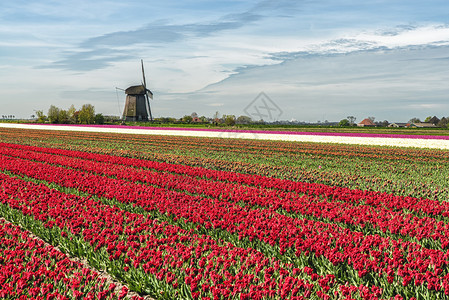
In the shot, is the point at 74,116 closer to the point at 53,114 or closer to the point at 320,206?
the point at 53,114

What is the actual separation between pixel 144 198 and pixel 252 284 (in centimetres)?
623

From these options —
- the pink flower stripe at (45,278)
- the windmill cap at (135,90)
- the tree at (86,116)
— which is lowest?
the pink flower stripe at (45,278)

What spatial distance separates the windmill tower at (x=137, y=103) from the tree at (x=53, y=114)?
28116mm

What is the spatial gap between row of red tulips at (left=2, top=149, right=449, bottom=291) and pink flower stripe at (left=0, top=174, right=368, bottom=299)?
58 cm

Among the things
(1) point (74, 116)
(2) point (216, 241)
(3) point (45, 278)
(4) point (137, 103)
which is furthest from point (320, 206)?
(1) point (74, 116)

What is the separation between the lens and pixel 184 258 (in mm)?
6285

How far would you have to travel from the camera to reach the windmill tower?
101 m

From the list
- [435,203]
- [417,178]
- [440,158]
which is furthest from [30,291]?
[440,158]

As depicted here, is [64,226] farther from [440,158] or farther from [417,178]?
[440,158]

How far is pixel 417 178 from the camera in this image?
56.9 feet

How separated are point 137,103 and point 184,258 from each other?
99647 mm

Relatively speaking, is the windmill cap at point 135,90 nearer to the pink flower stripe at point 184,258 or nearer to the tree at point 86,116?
the tree at point 86,116

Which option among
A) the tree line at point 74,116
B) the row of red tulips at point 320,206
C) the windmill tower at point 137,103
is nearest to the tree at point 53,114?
the tree line at point 74,116

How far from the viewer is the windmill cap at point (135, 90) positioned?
10128cm
